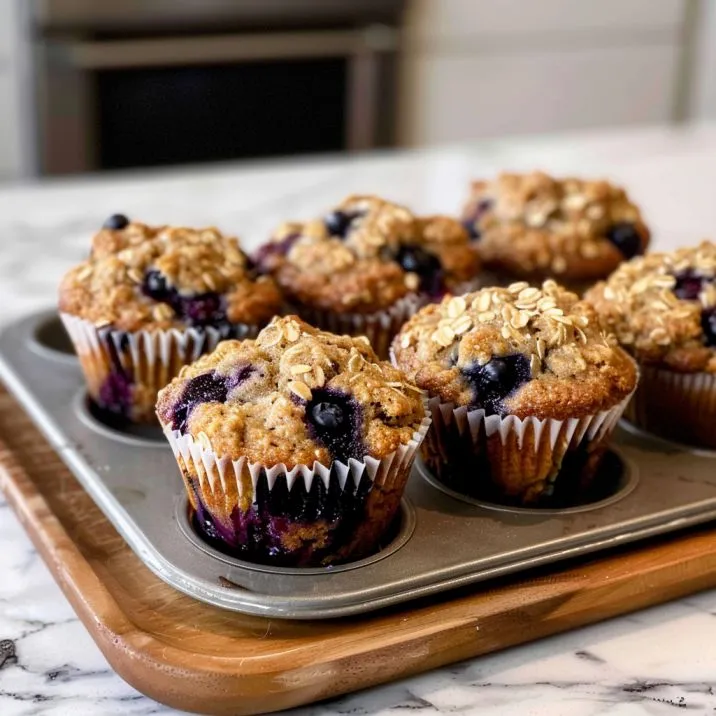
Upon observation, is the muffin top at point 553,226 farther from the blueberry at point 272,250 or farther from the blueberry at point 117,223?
the blueberry at point 117,223

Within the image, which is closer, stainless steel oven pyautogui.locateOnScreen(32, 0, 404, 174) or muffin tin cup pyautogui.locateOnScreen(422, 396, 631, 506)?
muffin tin cup pyautogui.locateOnScreen(422, 396, 631, 506)

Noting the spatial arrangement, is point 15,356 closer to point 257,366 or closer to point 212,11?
point 257,366

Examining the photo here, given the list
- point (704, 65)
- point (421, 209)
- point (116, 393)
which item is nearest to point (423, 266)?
point (116, 393)

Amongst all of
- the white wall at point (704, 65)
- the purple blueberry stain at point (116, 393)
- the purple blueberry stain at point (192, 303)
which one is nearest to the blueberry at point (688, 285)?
the purple blueberry stain at point (192, 303)

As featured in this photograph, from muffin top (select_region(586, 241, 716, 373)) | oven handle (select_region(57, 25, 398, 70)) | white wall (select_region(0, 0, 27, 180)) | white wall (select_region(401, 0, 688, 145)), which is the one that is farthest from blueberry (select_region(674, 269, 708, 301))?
white wall (select_region(401, 0, 688, 145))

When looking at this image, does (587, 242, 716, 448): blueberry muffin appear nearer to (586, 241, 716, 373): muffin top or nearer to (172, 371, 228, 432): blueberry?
(586, 241, 716, 373): muffin top

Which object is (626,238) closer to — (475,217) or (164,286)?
(475,217)
